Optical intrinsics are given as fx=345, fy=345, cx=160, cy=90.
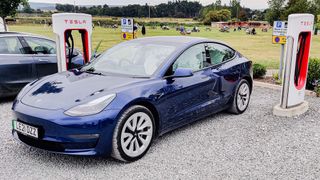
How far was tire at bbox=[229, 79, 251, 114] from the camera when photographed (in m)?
5.94

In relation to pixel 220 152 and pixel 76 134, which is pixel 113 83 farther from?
pixel 220 152

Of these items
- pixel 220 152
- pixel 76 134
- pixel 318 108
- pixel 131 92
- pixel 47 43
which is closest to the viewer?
pixel 76 134

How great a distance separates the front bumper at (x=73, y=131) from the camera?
3.59m

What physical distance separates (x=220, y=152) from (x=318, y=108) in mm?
3150

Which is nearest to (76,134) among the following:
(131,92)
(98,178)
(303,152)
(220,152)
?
(98,178)

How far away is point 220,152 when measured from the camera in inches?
173

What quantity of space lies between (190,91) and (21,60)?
12.2ft

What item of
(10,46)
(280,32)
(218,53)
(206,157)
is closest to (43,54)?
(10,46)

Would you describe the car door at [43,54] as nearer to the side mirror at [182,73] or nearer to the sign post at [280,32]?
the side mirror at [182,73]

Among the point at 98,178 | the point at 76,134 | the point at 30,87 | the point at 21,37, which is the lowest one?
the point at 98,178

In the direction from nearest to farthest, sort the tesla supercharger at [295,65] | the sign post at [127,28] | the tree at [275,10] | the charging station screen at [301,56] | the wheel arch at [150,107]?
the wheel arch at [150,107]
the tesla supercharger at [295,65]
the charging station screen at [301,56]
the sign post at [127,28]
the tree at [275,10]

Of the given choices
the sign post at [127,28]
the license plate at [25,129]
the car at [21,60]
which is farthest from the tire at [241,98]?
the sign post at [127,28]

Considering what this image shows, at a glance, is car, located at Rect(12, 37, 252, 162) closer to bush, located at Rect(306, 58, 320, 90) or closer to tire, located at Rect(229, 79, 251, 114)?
tire, located at Rect(229, 79, 251, 114)

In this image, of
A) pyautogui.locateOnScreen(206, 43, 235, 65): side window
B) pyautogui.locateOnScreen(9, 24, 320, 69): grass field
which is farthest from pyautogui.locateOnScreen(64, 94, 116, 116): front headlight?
pyautogui.locateOnScreen(9, 24, 320, 69): grass field
